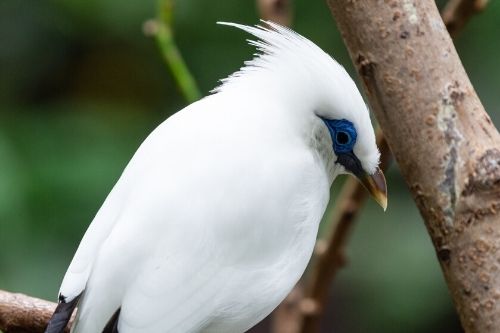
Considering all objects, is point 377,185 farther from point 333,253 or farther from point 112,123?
point 112,123

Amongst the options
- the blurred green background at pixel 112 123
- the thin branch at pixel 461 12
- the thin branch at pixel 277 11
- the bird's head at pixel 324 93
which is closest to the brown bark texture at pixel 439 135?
the bird's head at pixel 324 93

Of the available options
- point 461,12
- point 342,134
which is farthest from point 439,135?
point 461,12

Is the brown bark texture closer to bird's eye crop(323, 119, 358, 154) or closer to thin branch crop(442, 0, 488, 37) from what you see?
bird's eye crop(323, 119, 358, 154)

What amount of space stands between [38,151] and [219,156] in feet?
7.93

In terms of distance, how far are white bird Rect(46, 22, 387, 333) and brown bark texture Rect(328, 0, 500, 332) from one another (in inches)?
3.0

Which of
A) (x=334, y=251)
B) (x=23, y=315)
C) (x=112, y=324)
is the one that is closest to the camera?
(x=112, y=324)

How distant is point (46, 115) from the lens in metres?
4.43

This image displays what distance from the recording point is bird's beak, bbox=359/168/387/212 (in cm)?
203

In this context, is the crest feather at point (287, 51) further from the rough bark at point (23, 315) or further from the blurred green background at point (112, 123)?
the blurred green background at point (112, 123)

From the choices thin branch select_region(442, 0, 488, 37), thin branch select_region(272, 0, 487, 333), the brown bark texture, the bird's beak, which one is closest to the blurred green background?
thin branch select_region(272, 0, 487, 333)

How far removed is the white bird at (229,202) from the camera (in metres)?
1.84

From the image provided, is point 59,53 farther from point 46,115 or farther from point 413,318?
point 413,318

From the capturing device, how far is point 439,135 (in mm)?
1851

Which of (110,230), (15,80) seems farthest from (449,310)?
(110,230)
